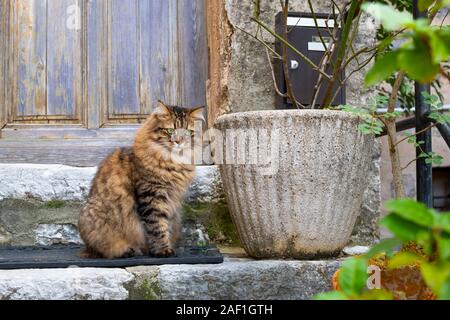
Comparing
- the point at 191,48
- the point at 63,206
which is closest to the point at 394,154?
the point at 191,48

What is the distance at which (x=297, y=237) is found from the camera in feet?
7.50

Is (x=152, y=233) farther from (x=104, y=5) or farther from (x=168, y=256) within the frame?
(x=104, y=5)

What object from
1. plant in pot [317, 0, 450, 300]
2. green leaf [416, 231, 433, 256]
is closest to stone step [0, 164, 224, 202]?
plant in pot [317, 0, 450, 300]

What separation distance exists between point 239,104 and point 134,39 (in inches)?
33.4

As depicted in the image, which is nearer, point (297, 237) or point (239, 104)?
point (297, 237)

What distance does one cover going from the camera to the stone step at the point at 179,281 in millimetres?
1988

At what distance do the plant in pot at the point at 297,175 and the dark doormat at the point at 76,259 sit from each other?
233 mm

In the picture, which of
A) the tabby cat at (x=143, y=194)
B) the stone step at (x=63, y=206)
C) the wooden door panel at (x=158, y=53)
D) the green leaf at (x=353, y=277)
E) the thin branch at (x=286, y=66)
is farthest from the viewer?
the wooden door panel at (x=158, y=53)

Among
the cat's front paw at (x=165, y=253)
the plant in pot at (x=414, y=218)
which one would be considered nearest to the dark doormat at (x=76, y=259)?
the cat's front paw at (x=165, y=253)

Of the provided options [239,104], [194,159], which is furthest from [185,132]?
[239,104]

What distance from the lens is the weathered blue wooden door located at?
326cm

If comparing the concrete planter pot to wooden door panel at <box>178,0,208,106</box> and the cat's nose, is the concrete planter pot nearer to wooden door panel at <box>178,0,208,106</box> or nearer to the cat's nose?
the cat's nose

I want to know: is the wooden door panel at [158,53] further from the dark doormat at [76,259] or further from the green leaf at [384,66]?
the green leaf at [384,66]

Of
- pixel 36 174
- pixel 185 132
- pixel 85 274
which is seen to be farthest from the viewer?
pixel 36 174
